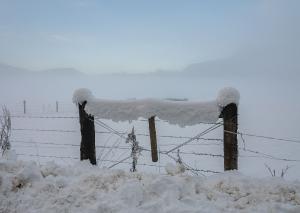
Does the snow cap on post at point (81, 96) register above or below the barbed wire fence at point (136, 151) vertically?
above

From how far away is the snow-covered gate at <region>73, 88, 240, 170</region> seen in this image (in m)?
4.98

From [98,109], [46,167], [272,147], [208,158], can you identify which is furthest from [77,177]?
[272,147]

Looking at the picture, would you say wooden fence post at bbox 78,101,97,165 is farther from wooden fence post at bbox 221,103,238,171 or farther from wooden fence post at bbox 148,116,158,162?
wooden fence post at bbox 221,103,238,171

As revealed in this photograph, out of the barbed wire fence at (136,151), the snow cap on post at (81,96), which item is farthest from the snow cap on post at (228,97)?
the snow cap on post at (81,96)

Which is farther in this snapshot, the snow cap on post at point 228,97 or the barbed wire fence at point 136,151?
the barbed wire fence at point 136,151

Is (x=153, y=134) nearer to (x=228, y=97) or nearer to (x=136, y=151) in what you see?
(x=136, y=151)

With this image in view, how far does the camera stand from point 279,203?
3.76 metres

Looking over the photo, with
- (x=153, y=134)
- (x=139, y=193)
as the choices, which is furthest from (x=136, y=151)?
(x=139, y=193)

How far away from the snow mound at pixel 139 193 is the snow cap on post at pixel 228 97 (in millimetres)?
1023

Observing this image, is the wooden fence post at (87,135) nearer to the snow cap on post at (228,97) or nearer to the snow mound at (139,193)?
the snow mound at (139,193)

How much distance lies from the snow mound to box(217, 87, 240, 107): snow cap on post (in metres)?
1.02

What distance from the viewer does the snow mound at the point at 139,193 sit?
12.3 ft

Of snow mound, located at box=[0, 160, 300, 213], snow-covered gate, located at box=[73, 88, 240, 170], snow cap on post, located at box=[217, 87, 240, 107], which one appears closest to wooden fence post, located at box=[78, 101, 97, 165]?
snow-covered gate, located at box=[73, 88, 240, 170]

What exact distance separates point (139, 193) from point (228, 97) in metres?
2.00
